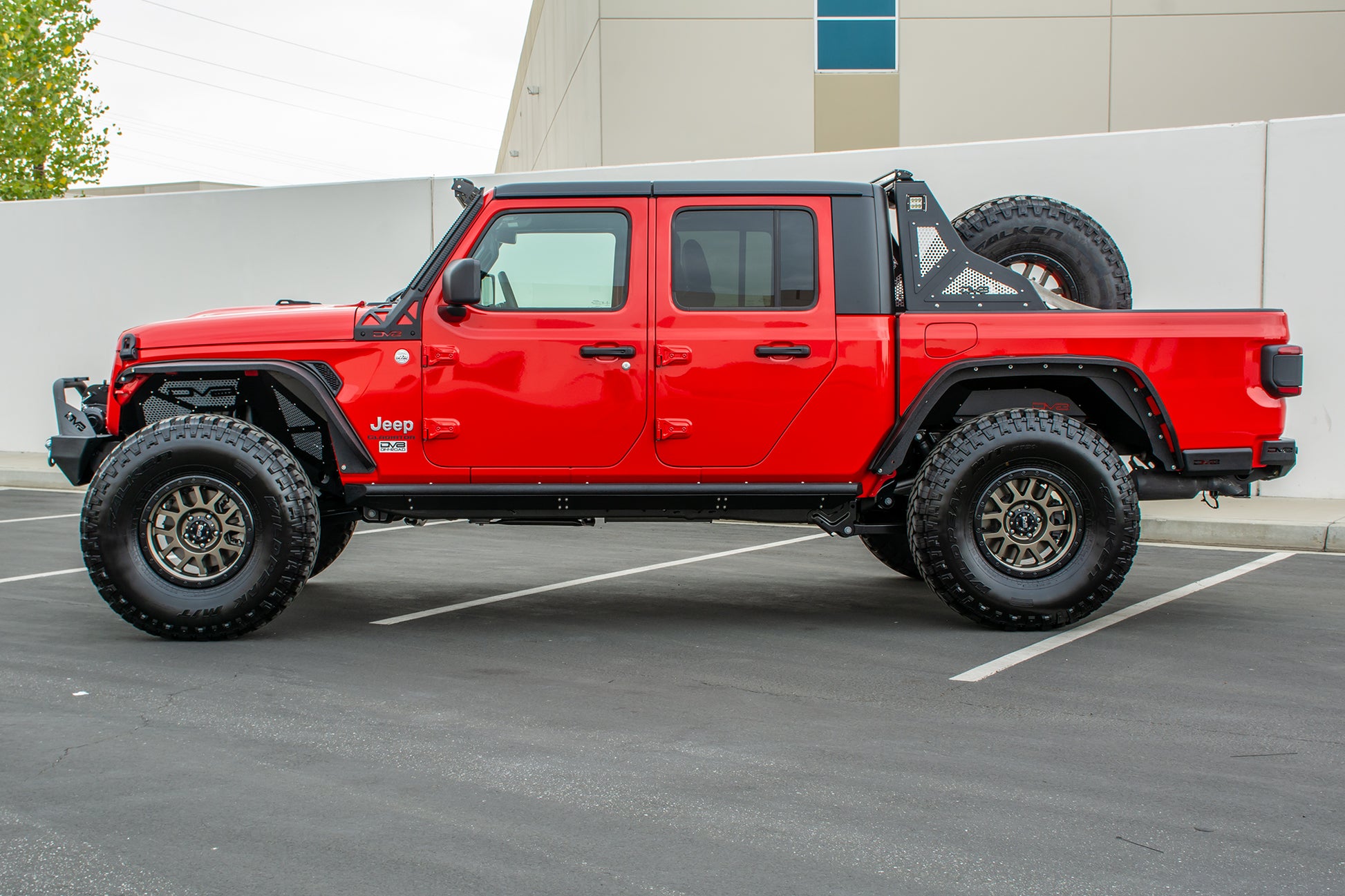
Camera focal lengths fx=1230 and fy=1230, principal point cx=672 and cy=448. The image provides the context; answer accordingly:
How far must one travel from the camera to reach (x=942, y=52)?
20.3 metres

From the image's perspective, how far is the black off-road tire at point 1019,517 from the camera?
19.2ft

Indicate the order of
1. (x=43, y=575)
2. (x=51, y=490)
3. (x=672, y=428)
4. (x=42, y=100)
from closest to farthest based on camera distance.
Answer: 1. (x=672, y=428)
2. (x=43, y=575)
3. (x=51, y=490)
4. (x=42, y=100)

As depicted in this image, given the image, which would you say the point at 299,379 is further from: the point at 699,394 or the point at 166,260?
the point at 166,260

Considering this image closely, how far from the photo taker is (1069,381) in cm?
616

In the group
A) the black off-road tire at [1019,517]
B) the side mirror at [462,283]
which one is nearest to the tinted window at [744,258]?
the side mirror at [462,283]

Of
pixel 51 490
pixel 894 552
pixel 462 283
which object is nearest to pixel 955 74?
pixel 894 552

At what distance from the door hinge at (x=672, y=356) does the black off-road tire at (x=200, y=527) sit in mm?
1774

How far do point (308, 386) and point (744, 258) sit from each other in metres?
Answer: 2.19

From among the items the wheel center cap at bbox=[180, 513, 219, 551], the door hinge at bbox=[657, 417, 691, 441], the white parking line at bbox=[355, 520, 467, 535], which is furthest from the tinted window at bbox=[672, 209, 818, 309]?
the white parking line at bbox=[355, 520, 467, 535]

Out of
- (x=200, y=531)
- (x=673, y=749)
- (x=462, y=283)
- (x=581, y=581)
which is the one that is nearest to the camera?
(x=673, y=749)

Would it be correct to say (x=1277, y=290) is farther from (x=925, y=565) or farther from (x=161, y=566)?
(x=161, y=566)

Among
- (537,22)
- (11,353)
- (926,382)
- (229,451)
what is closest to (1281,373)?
(926,382)

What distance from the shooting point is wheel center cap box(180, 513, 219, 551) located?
5824 mm

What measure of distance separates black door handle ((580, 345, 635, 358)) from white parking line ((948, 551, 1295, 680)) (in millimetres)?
2120
